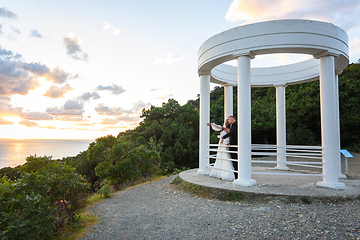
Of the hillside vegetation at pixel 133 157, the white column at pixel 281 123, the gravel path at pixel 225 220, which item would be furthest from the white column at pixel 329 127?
the hillside vegetation at pixel 133 157

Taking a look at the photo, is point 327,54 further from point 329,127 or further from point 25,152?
point 25,152

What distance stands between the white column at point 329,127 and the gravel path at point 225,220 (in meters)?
1.11

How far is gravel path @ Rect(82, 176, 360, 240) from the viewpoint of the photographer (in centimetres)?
390

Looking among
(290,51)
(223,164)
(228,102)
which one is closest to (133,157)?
(223,164)

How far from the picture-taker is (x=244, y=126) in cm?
629

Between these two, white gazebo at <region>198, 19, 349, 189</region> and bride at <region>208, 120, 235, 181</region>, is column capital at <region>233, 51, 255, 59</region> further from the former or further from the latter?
bride at <region>208, 120, 235, 181</region>

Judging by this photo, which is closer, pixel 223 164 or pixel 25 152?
pixel 223 164

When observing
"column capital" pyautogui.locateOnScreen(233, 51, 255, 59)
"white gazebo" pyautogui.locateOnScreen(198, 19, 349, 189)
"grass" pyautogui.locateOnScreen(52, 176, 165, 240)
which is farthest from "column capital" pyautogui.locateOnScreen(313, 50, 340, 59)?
"grass" pyautogui.locateOnScreen(52, 176, 165, 240)

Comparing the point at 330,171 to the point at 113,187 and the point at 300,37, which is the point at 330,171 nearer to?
the point at 300,37

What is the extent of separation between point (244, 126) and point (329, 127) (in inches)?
89.5

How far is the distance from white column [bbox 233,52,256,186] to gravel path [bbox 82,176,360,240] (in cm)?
109

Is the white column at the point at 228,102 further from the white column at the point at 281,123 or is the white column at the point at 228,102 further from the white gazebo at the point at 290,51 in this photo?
the white gazebo at the point at 290,51

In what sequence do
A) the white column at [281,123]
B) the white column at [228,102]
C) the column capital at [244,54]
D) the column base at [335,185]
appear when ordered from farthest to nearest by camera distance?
the white column at [281,123], the white column at [228,102], the column capital at [244,54], the column base at [335,185]

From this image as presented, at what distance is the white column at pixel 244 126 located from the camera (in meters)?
6.24
